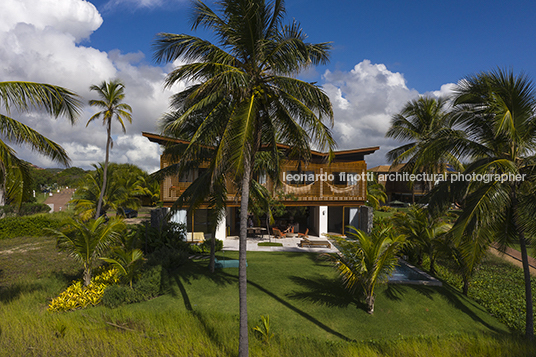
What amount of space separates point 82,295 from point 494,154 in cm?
1333

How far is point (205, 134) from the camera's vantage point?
270 inches

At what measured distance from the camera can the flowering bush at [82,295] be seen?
820 centimetres

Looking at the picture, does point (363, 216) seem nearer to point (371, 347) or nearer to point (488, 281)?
point (488, 281)

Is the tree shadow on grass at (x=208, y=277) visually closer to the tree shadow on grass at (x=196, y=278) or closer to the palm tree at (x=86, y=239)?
the tree shadow on grass at (x=196, y=278)

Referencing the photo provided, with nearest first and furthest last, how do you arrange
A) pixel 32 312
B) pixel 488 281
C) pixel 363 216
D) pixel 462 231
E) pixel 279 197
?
1. pixel 462 231
2. pixel 32 312
3. pixel 488 281
4. pixel 279 197
5. pixel 363 216

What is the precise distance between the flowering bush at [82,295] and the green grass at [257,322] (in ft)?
1.34

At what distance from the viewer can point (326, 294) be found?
911 cm

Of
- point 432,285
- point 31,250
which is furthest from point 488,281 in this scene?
point 31,250

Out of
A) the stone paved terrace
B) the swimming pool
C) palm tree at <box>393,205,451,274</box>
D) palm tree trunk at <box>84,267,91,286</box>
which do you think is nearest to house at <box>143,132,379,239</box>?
the stone paved terrace

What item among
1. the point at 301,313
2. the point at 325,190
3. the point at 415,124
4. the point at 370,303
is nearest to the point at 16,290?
the point at 301,313

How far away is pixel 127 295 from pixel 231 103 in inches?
276

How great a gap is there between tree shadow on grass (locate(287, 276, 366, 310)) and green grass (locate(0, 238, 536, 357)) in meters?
0.03

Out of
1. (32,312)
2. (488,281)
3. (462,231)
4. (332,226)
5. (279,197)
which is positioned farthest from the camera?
(332,226)

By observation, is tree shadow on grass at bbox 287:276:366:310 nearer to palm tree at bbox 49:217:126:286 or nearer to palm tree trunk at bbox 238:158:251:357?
palm tree trunk at bbox 238:158:251:357
